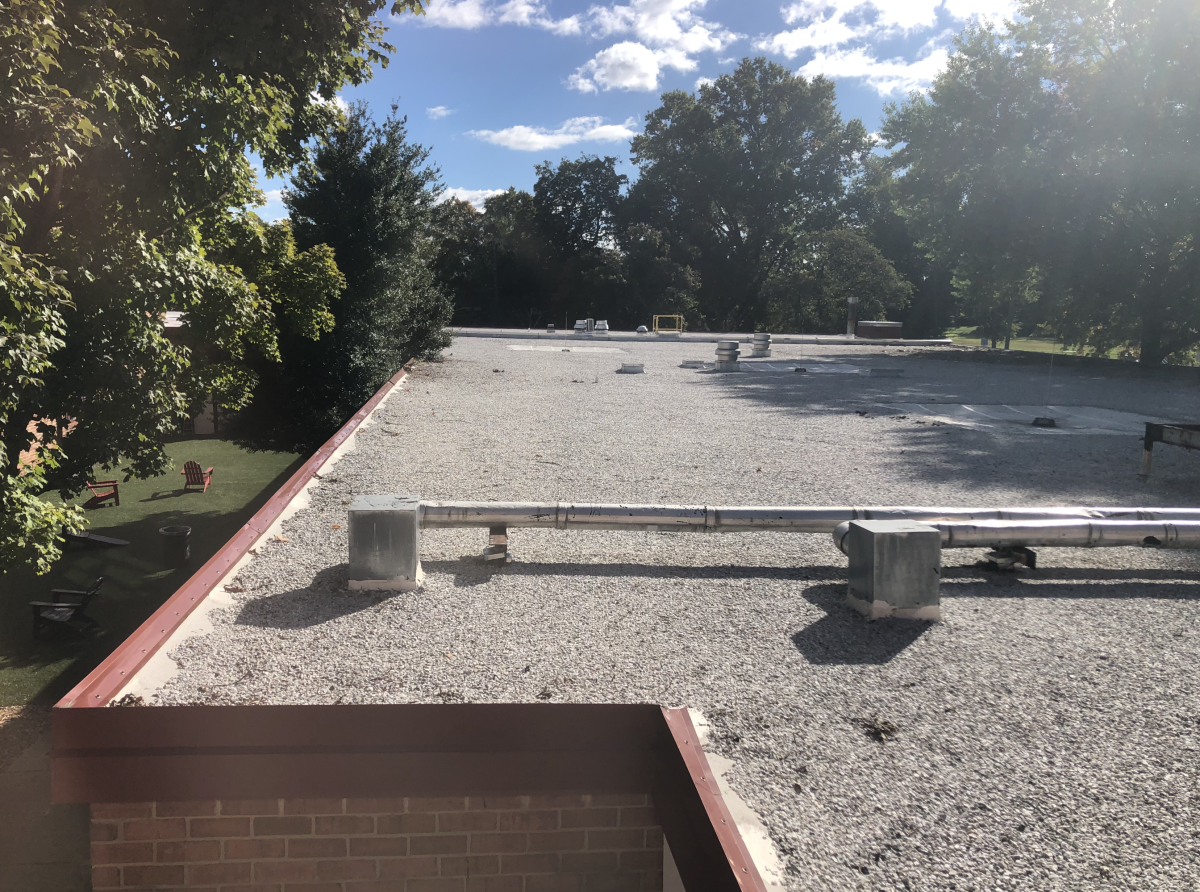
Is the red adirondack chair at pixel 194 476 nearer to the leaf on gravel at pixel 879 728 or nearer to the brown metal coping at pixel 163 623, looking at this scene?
the brown metal coping at pixel 163 623

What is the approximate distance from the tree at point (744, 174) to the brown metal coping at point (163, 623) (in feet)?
158

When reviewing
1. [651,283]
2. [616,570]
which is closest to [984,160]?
[616,570]

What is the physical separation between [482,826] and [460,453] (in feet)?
19.8

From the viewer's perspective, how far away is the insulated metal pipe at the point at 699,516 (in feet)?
18.0

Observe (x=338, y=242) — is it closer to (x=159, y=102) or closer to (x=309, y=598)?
(x=159, y=102)

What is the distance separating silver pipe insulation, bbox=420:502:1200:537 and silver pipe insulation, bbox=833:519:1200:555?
0.09 m

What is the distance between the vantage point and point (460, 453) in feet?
29.9

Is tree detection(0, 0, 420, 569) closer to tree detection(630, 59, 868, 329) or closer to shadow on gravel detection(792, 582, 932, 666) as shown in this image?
shadow on gravel detection(792, 582, 932, 666)

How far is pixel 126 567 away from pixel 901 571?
48.2 feet

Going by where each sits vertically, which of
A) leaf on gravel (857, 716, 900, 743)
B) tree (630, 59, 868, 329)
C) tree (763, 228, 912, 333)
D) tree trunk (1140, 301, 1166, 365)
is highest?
tree (630, 59, 868, 329)

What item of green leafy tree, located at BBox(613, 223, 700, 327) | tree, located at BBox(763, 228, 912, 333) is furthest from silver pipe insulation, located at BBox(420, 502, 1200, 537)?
green leafy tree, located at BBox(613, 223, 700, 327)

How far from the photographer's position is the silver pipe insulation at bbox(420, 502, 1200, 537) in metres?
5.50

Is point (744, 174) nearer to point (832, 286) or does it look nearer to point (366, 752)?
point (832, 286)

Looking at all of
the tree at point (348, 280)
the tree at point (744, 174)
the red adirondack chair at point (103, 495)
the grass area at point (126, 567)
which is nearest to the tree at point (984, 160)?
the tree at point (348, 280)
